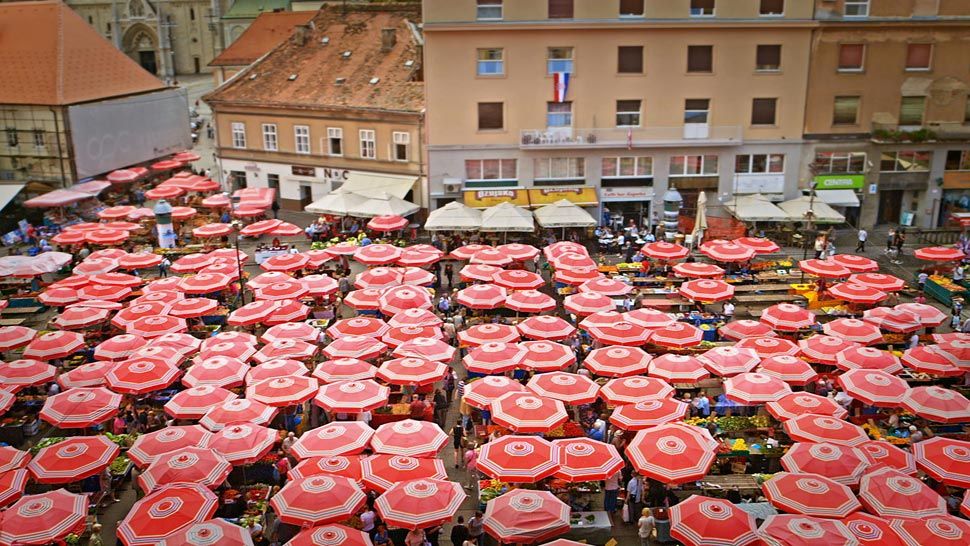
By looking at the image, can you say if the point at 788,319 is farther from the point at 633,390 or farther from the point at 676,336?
the point at 633,390

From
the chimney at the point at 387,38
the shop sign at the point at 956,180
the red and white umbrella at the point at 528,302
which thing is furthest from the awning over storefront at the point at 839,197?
the chimney at the point at 387,38

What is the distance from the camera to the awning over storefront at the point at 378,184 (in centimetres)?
4734

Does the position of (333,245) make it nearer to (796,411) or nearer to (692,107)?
(692,107)

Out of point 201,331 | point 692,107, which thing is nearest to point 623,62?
point 692,107

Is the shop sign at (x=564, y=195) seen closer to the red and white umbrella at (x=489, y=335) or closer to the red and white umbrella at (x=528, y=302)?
the red and white umbrella at (x=528, y=302)

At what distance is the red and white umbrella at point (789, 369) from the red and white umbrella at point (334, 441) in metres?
11.7

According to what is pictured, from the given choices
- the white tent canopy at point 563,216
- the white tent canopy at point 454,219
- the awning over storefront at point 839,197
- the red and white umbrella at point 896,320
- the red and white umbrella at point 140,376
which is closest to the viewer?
the red and white umbrella at point 140,376

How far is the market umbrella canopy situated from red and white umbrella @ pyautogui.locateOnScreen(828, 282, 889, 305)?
1815 centimetres

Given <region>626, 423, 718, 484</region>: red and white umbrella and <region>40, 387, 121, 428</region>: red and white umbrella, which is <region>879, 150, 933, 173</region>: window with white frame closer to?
<region>626, 423, 718, 484</region>: red and white umbrella

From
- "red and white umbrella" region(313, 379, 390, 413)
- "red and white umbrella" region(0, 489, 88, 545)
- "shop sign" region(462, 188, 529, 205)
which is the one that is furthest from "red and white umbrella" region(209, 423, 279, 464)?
"shop sign" region(462, 188, 529, 205)

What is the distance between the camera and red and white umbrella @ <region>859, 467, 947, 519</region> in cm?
1830

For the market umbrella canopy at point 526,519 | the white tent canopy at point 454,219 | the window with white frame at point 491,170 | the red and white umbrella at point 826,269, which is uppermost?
the window with white frame at point 491,170

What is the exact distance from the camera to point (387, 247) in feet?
124

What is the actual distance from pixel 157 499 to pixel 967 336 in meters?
24.9
